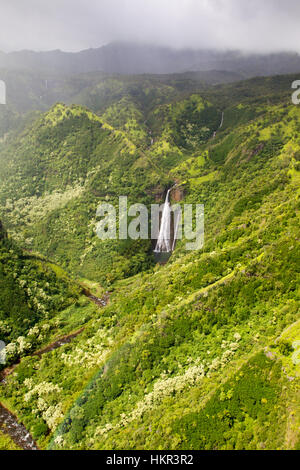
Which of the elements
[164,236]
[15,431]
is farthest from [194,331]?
[164,236]

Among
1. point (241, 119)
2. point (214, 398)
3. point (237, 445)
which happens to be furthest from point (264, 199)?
point (241, 119)

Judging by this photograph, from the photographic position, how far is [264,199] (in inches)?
3150

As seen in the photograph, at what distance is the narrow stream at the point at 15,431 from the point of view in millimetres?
48531

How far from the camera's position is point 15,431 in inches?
2012

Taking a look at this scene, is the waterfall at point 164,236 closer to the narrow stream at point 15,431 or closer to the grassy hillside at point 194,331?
the grassy hillside at point 194,331

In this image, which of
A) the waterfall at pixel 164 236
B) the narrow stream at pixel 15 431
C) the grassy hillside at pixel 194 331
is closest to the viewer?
the grassy hillside at pixel 194 331

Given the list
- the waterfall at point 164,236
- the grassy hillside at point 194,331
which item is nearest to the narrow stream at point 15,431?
the grassy hillside at point 194,331

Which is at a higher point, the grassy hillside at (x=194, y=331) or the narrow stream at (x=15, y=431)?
the grassy hillside at (x=194, y=331)

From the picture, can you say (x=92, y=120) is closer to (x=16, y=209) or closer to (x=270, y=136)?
(x=16, y=209)

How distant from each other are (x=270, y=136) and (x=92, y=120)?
306ft

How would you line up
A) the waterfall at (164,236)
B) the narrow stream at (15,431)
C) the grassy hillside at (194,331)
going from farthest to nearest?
the waterfall at (164,236)
the narrow stream at (15,431)
the grassy hillside at (194,331)

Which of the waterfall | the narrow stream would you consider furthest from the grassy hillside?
the waterfall

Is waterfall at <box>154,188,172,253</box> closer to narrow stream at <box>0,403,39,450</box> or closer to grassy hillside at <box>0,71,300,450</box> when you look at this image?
grassy hillside at <box>0,71,300,450</box>

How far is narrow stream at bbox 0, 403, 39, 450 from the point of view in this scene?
48.5 meters
